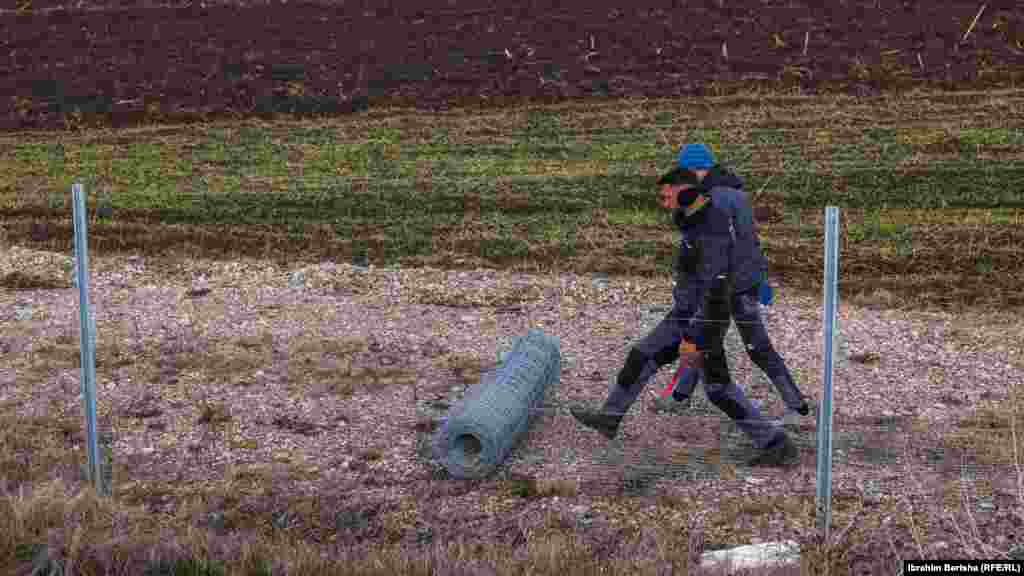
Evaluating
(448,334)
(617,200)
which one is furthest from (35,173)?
(448,334)

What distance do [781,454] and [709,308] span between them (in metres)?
0.94

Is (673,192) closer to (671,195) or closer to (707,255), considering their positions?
(671,195)

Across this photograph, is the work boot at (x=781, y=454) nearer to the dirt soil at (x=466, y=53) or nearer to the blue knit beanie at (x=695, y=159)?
the blue knit beanie at (x=695, y=159)

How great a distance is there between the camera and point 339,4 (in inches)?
1130

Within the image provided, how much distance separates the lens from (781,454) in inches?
269

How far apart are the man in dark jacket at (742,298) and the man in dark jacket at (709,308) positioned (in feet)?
0.16

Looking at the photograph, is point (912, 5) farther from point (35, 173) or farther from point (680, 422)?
point (680, 422)

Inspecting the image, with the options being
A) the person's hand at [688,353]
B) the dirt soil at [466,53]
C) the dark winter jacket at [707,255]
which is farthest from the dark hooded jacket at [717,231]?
the dirt soil at [466,53]

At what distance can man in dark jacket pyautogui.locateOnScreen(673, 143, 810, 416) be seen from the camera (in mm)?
6859

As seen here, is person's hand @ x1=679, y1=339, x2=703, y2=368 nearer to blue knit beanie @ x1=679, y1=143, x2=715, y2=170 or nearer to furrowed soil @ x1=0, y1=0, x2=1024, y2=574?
furrowed soil @ x1=0, y1=0, x2=1024, y2=574

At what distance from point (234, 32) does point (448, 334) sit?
1830cm

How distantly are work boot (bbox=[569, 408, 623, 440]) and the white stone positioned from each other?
160cm

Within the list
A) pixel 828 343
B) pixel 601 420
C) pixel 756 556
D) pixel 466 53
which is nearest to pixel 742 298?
pixel 601 420

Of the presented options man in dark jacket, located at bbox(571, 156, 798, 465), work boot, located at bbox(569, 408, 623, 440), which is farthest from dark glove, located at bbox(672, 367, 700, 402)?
work boot, located at bbox(569, 408, 623, 440)
